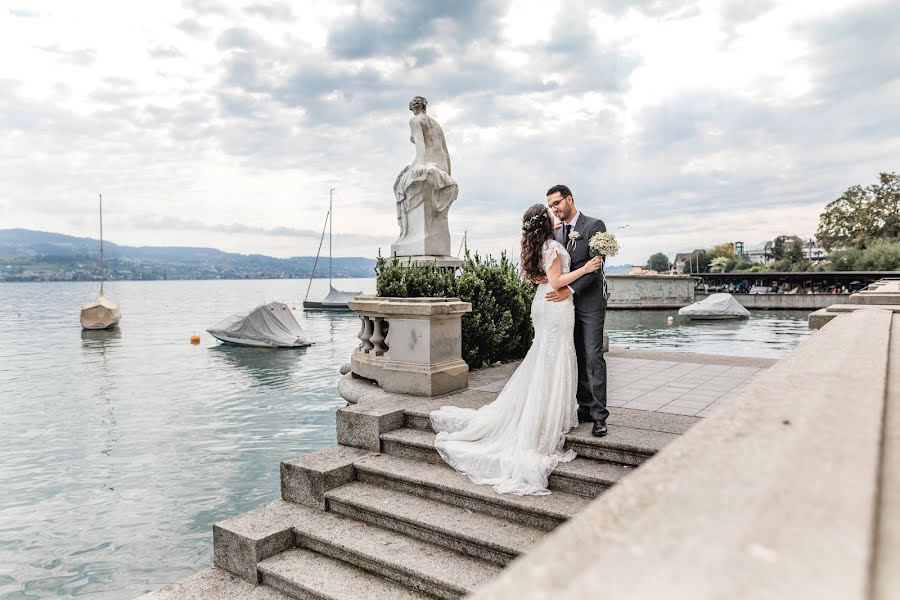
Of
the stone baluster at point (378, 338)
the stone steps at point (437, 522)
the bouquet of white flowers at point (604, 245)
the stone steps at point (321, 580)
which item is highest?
the bouquet of white flowers at point (604, 245)

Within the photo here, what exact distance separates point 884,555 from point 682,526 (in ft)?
1.03

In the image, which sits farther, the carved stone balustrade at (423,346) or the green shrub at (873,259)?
the green shrub at (873,259)

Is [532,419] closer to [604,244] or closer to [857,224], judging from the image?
[604,244]

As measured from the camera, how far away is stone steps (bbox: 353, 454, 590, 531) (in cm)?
416

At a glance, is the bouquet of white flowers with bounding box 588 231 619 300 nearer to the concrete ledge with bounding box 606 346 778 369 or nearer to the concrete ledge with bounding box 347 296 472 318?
the concrete ledge with bounding box 347 296 472 318

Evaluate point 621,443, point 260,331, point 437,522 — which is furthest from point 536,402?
point 260,331

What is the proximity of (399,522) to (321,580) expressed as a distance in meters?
0.71

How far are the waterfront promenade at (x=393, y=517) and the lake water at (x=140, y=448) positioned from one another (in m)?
1.73

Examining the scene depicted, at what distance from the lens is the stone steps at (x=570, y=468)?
4.36 metres

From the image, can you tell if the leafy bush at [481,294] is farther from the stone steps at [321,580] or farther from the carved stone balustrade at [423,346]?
the stone steps at [321,580]

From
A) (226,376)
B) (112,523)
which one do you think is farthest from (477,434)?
(226,376)

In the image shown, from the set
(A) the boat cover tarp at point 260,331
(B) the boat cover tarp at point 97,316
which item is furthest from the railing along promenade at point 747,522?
(B) the boat cover tarp at point 97,316

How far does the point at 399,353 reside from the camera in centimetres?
703

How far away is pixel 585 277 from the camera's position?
5066 millimetres
